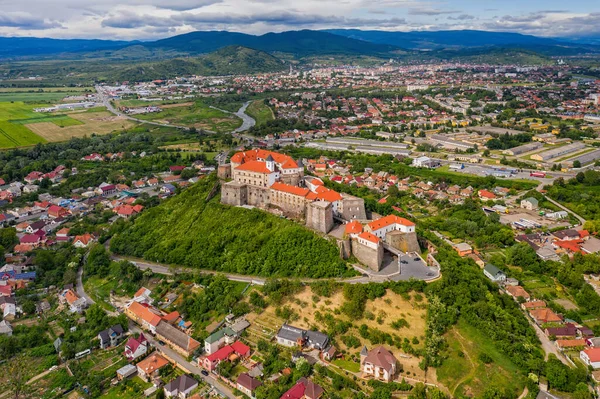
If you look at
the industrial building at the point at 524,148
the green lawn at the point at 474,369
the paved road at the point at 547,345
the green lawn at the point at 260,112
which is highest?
the green lawn at the point at 474,369

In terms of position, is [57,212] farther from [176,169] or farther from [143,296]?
[143,296]

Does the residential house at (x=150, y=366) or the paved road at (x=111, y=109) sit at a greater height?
the residential house at (x=150, y=366)

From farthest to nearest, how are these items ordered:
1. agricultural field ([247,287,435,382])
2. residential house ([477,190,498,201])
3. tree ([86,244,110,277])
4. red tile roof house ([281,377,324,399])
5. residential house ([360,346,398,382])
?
residential house ([477,190,498,201]), tree ([86,244,110,277]), agricultural field ([247,287,435,382]), residential house ([360,346,398,382]), red tile roof house ([281,377,324,399])

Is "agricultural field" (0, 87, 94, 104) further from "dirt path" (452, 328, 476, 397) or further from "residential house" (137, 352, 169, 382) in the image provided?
"dirt path" (452, 328, 476, 397)

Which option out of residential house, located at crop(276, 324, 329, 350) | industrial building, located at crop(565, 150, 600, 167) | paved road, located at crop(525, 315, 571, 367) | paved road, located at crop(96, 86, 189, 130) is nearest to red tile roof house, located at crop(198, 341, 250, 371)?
residential house, located at crop(276, 324, 329, 350)

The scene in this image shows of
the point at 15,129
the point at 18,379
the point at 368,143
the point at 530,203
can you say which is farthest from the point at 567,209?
the point at 15,129

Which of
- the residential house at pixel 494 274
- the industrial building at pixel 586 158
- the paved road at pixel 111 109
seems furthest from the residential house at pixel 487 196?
the paved road at pixel 111 109

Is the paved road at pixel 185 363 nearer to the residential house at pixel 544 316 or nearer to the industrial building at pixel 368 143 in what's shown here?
the residential house at pixel 544 316
